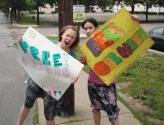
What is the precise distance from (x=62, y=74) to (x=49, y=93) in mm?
322

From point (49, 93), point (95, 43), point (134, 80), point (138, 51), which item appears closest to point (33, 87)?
point (49, 93)

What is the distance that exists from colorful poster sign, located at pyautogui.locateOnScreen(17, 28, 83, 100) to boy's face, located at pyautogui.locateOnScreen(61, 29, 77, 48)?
0.43 feet

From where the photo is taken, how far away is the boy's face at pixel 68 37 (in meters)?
5.23

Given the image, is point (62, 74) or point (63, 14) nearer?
point (62, 74)

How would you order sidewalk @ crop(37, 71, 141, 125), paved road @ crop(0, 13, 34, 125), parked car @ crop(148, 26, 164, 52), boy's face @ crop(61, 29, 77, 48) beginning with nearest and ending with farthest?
boy's face @ crop(61, 29, 77, 48) < sidewalk @ crop(37, 71, 141, 125) < paved road @ crop(0, 13, 34, 125) < parked car @ crop(148, 26, 164, 52)

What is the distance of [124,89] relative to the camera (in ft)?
30.8

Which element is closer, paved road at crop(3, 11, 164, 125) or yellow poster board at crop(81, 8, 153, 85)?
yellow poster board at crop(81, 8, 153, 85)

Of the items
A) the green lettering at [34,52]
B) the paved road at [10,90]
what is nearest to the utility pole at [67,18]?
the paved road at [10,90]

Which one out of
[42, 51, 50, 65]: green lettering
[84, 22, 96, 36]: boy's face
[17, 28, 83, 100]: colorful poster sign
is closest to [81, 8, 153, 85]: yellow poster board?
[84, 22, 96, 36]: boy's face

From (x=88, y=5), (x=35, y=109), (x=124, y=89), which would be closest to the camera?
(x=35, y=109)

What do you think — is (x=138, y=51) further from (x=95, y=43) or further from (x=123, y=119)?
(x=123, y=119)

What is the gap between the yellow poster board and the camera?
509 cm

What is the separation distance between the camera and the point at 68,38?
5.23 m

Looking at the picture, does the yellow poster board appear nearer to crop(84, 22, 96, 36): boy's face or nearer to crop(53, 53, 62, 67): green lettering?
crop(84, 22, 96, 36): boy's face
